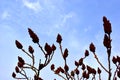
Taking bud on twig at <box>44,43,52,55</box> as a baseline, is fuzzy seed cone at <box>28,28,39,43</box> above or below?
above

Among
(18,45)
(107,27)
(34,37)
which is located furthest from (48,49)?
(107,27)

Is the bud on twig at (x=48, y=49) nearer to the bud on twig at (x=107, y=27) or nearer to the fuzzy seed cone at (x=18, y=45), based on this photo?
the fuzzy seed cone at (x=18, y=45)

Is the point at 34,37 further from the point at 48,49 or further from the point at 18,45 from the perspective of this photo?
the point at 18,45

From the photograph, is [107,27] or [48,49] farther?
[48,49]

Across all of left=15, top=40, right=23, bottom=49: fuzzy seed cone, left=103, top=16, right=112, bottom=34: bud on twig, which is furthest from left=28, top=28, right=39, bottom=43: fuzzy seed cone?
left=103, top=16, right=112, bottom=34: bud on twig

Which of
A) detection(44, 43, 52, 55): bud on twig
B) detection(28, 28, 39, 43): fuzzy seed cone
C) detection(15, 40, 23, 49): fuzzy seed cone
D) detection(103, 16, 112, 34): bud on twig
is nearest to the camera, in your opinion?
detection(103, 16, 112, 34): bud on twig

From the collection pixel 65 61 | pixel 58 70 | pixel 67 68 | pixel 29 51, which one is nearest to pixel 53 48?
pixel 29 51

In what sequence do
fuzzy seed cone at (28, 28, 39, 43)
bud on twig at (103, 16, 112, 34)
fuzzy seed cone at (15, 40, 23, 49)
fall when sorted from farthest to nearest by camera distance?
fuzzy seed cone at (15, 40, 23, 49) → fuzzy seed cone at (28, 28, 39, 43) → bud on twig at (103, 16, 112, 34)

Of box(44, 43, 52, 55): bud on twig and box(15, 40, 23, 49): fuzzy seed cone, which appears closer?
box(44, 43, 52, 55): bud on twig

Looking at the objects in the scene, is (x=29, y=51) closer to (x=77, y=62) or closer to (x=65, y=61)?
(x=65, y=61)

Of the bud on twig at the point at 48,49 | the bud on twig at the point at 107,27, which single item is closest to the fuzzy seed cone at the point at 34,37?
the bud on twig at the point at 48,49

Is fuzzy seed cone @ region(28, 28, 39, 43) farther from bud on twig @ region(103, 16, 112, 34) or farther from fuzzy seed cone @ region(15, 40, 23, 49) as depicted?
bud on twig @ region(103, 16, 112, 34)

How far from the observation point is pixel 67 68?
8180mm

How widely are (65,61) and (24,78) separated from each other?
1.38 meters
